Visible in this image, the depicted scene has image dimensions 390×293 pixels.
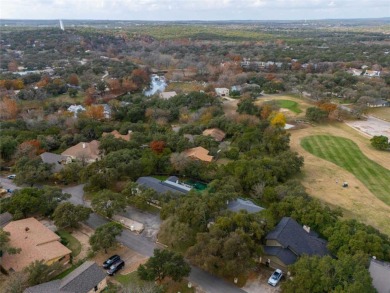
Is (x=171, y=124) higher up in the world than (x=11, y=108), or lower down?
lower down

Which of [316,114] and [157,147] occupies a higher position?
[157,147]

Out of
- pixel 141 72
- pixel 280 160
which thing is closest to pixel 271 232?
pixel 280 160

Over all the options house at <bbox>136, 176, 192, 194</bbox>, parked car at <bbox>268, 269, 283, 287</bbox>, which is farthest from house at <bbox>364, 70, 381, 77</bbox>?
parked car at <bbox>268, 269, 283, 287</bbox>

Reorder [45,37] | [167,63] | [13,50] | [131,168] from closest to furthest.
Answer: [131,168], [167,63], [13,50], [45,37]

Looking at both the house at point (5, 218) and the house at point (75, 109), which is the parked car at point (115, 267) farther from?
the house at point (75, 109)

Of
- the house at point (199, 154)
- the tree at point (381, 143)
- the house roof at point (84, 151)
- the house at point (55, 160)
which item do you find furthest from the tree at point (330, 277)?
the tree at point (381, 143)

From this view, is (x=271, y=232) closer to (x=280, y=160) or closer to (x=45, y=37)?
(x=280, y=160)

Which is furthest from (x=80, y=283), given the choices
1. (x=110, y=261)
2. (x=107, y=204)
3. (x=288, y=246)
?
(x=288, y=246)

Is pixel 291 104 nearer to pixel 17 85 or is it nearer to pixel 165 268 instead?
pixel 165 268
